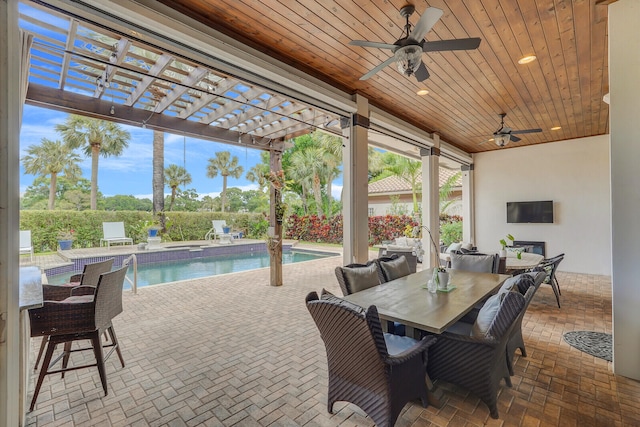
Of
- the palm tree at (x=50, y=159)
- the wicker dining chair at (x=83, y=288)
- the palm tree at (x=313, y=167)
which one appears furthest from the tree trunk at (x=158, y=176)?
the wicker dining chair at (x=83, y=288)

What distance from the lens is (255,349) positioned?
3072 millimetres

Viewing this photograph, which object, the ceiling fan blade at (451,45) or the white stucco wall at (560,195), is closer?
the ceiling fan blade at (451,45)

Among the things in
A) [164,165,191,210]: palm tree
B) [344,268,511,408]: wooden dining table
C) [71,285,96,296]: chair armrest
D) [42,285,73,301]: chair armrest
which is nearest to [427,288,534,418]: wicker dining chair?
[344,268,511,408]: wooden dining table

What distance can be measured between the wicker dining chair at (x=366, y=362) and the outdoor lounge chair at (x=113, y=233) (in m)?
11.1

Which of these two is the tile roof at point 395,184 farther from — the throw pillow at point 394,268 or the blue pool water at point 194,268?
the throw pillow at point 394,268

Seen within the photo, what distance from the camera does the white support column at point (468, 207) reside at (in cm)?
873

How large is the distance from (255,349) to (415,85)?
163 inches

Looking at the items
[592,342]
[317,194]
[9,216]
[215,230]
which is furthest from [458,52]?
[317,194]

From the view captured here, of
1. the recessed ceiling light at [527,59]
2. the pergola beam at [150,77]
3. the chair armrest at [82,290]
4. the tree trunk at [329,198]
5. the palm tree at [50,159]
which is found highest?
the palm tree at [50,159]

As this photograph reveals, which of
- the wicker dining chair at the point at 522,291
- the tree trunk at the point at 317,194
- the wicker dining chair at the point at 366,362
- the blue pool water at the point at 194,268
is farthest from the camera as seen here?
the tree trunk at the point at 317,194

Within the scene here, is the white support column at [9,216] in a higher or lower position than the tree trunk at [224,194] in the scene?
lower

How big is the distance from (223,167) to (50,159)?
7721 millimetres

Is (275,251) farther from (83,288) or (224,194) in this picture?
(224,194)

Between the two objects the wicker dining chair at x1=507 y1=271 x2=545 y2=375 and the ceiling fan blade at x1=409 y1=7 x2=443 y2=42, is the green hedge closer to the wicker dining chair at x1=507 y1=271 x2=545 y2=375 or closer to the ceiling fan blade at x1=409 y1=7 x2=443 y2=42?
the ceiling fan blade at x1=409 y1=7 x2=443 y2=42
